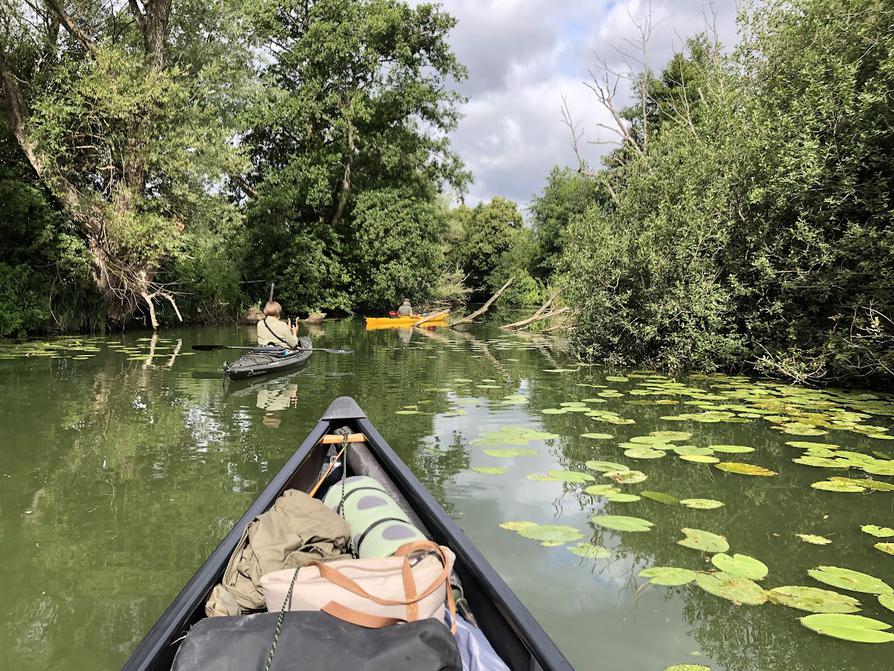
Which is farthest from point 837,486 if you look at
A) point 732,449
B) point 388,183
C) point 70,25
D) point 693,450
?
point 388,183

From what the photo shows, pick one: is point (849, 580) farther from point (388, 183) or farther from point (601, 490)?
point (388, 183)

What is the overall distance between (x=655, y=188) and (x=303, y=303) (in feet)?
49.9

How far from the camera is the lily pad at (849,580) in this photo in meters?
2.28

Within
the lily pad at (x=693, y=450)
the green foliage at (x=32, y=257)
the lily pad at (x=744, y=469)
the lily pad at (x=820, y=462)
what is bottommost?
the lily pad at (x=744, y=469)

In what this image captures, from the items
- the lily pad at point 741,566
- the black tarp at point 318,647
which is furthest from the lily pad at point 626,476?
the black tarp at point 318,647

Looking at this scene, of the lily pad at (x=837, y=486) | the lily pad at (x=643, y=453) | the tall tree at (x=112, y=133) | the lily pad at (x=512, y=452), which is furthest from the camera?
the tall tree at (x=112, y=133)

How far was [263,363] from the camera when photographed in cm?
753

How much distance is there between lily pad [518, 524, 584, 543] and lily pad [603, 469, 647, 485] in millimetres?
798

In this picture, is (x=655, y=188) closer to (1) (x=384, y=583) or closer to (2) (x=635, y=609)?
(2) (x=635, y=609)

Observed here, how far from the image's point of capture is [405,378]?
26.2 feet

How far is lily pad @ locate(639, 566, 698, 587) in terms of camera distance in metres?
2.38

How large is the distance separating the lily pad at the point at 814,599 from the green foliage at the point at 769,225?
4324 millimetres

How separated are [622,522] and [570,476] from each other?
74 cm

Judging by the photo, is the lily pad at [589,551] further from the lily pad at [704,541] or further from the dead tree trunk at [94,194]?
the dead tree trunk at [94,194]
